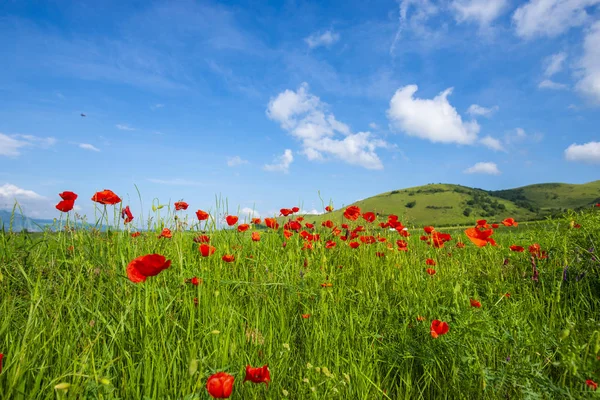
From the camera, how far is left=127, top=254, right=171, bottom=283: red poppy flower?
174 centimetres

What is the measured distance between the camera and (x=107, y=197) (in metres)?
2.97

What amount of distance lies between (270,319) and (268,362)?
520 mm

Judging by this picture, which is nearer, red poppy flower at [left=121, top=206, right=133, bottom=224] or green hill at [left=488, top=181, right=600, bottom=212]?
red poppy flower at [left=121, top=206, right=133, bottom=224]

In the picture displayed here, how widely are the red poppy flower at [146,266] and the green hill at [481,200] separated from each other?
287 feet

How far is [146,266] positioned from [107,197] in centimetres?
152

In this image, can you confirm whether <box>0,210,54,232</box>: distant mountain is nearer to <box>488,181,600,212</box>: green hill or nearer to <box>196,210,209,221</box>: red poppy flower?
<box>196,210,209,221</box>: red poppy flower

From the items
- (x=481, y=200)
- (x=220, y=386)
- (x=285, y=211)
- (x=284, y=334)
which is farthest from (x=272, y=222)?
(x=481, y=200)

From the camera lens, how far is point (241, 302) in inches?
121

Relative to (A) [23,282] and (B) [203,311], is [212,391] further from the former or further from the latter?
(A) [23,282]

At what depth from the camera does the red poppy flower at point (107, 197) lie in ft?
9.72

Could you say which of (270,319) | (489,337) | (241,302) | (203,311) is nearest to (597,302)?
(489,337)

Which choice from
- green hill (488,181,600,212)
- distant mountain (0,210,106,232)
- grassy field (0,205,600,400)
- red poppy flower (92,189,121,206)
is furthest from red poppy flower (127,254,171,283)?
green hill (488,181,600,212)

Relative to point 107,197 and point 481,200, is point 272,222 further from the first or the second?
point 481,200

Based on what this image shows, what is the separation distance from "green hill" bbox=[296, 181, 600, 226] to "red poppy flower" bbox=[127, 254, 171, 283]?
287 ft
